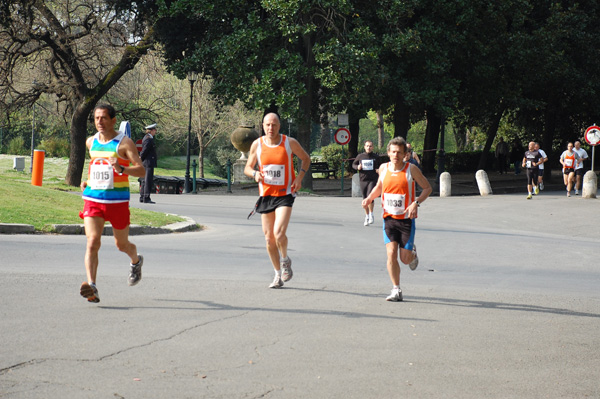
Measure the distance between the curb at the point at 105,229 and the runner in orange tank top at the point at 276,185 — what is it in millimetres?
5577

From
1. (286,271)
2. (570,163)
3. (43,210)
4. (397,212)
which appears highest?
(570,163)

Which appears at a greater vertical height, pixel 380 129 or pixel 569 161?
pixel 380 129

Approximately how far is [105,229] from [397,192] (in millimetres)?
6995

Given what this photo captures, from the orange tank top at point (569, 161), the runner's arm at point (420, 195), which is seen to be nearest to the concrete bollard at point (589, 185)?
the orange tank top at point (569, 161)

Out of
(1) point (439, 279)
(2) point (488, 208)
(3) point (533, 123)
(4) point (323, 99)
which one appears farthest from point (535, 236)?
(3) point (533, 123)

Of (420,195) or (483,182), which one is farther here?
(483,182)

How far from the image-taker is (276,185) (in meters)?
8.56

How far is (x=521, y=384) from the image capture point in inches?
198

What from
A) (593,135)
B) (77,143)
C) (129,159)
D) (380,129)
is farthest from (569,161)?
(380,129)

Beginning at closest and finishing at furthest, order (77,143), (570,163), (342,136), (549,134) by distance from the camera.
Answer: (570,163)
(342,136)
(77,143)
(549,134)

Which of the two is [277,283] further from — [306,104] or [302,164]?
[306,104]

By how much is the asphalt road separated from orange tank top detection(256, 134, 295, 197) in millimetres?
1051

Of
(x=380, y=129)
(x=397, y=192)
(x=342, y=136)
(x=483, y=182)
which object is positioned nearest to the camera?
(x=397, y=192)

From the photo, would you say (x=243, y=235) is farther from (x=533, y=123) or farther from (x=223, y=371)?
(x=533, y=123)
